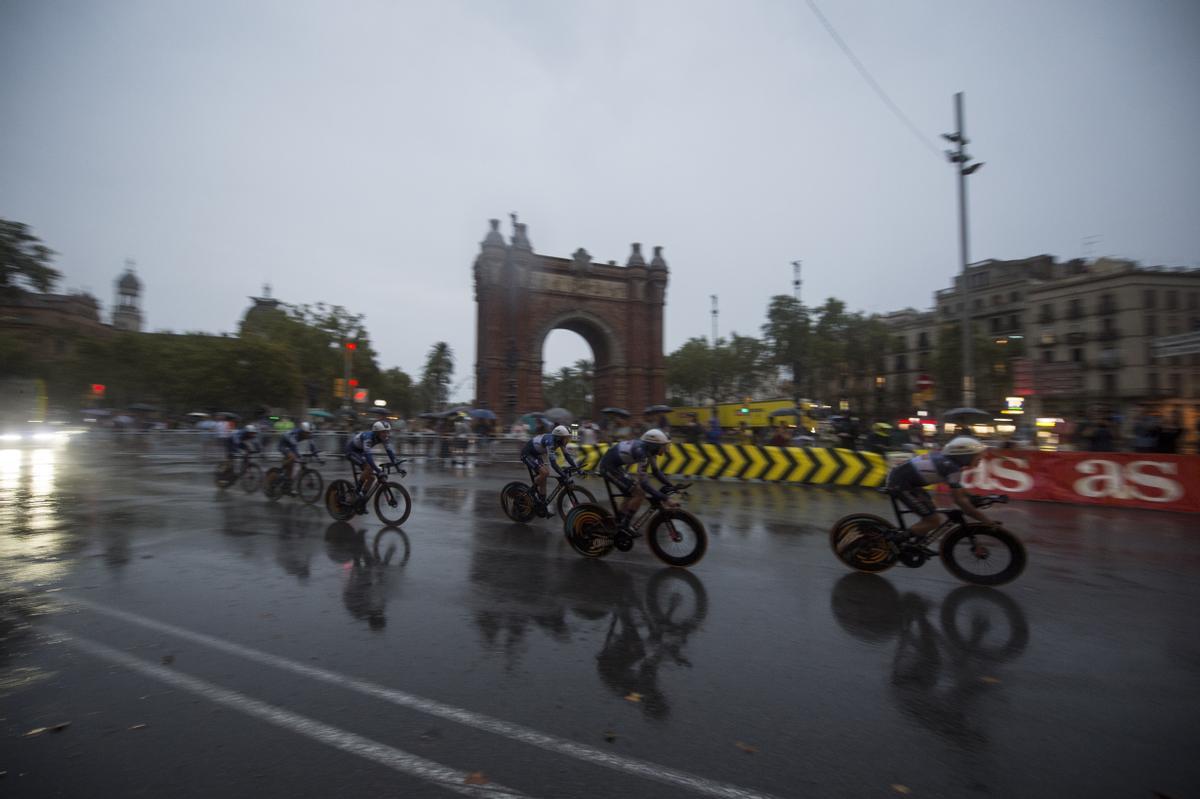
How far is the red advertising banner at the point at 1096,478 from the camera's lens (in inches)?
430

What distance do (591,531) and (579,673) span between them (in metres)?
3.21

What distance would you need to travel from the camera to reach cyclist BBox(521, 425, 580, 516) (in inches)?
359

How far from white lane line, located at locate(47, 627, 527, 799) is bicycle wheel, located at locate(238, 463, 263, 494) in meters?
10.2

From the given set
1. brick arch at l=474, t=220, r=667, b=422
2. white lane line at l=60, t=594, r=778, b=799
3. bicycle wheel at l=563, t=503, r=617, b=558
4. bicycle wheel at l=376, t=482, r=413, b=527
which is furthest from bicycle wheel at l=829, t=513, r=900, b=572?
brick arch at l=474, t=220, r=667, b=422

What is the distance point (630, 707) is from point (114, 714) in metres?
2.84

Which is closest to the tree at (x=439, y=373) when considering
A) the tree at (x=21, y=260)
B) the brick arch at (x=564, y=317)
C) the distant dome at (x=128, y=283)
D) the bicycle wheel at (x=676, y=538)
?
the brick arch at (x=564, y=317)

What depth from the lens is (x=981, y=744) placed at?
300 cm

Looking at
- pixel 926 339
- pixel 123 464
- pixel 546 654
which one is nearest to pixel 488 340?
pixel 123 464

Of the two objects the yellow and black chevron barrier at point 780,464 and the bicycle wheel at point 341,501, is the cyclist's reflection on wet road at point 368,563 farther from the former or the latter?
the yellow and black chevron barrier at point 780,464

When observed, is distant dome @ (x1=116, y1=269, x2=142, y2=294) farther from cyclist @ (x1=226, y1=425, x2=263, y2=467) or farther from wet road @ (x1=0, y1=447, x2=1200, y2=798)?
wet road @ (x1=0, y1=447, x2=1200, y2=798)

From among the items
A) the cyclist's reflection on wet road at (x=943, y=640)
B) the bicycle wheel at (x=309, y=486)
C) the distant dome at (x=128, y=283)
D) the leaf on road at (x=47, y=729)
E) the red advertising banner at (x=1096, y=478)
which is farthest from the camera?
the distant dome at (x=128, y=283)

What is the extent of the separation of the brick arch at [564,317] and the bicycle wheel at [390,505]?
3117cm

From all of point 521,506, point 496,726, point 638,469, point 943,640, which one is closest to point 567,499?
point 521,506

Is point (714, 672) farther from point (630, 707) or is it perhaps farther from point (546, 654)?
point (546, 654)
